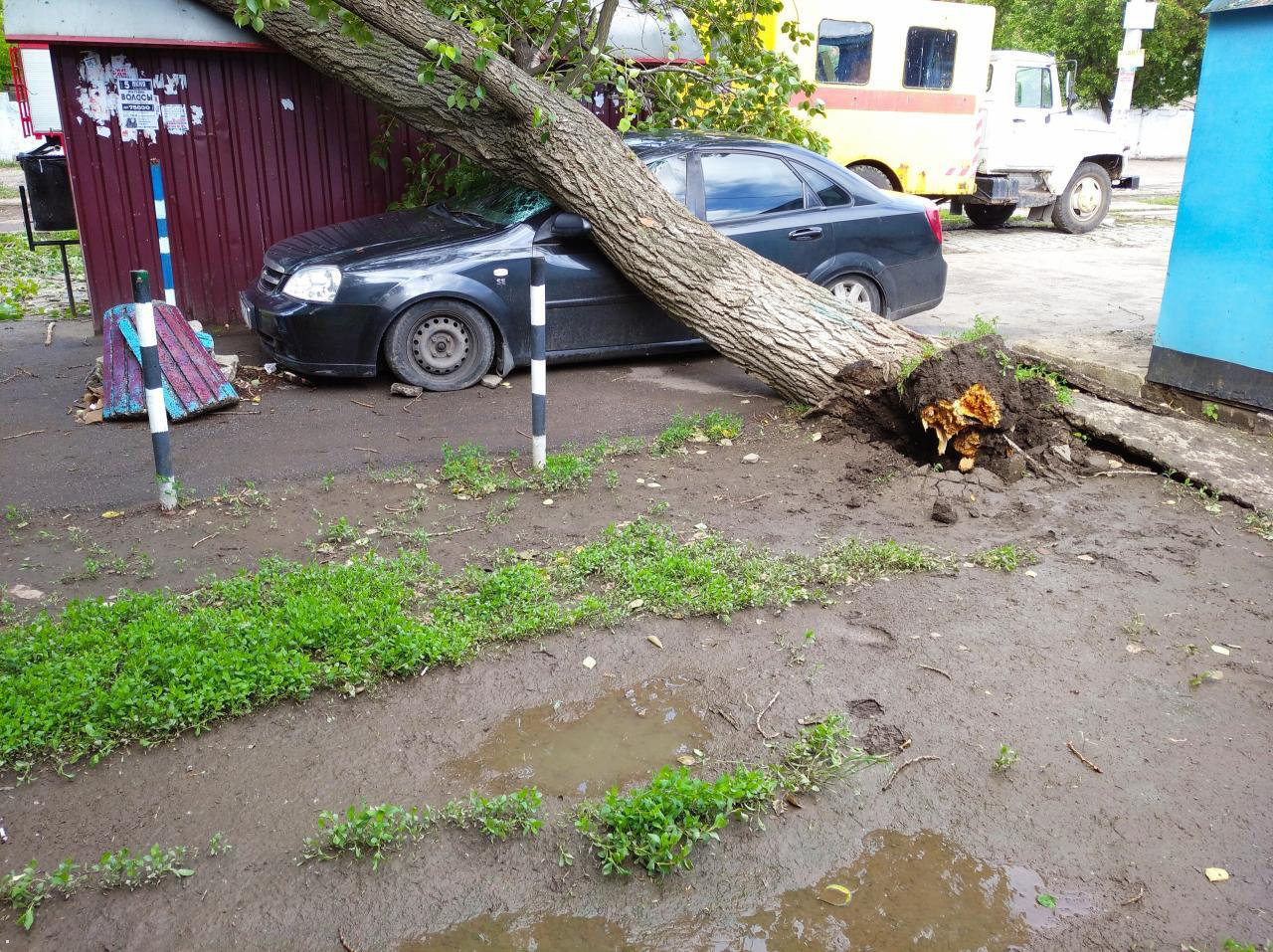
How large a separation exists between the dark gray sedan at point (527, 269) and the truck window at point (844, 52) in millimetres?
6304

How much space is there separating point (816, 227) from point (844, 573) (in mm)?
4187

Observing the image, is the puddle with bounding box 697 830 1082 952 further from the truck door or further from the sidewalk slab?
the truck door

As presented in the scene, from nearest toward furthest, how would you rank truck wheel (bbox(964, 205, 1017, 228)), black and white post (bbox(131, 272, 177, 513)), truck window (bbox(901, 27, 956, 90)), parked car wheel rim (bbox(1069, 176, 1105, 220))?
black and white post (bbox(131, 272, 177, 513)) < truck window (bbox(901, 27, 956, 90)) < parked car wheel rim (bbox(1069, 176, 1105, 220)) < truck wheel (bbox(964, 205, 1017, 228))

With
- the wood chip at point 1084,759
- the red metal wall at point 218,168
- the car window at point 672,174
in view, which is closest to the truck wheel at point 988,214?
the red metal wall at point 218,168

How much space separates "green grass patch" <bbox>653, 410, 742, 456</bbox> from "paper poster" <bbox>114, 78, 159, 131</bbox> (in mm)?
5659

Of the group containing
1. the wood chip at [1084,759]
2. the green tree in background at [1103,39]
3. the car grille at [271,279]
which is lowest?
the wood chip at [1084,759]

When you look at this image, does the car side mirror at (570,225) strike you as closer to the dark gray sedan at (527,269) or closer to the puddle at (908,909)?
the dark gray sedan at (527,269)

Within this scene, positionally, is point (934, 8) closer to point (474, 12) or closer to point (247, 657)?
point (474, 12)

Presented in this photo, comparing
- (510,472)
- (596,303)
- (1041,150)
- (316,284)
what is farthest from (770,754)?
(1041,150)

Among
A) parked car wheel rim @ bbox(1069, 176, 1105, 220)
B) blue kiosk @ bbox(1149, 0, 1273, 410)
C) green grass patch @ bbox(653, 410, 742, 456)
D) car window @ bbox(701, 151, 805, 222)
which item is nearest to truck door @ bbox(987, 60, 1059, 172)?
parked car wheel rim @ bbox(1069, 176, 1105, 220)

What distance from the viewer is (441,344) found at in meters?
7.27

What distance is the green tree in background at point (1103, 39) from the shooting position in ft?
83.0

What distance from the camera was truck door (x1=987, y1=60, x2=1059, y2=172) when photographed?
1580 cm

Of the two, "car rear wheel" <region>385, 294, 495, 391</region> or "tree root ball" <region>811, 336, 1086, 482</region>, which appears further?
"car rear wheel" <region>385, 294, 495, 391</region>
